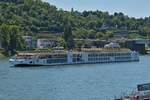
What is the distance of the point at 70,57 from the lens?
12269 centimetres

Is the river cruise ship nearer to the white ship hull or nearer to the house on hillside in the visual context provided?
the white ship hull

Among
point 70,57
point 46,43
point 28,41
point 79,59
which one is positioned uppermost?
point 28,41

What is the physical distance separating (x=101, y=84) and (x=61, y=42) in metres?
106

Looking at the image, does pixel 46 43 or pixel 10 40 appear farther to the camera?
pixel 46 43

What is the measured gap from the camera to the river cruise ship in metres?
114

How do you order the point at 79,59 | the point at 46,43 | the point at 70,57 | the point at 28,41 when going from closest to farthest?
the point at 70,57 < the point at 79,59 < the point at 28,41 < the point at 46,43

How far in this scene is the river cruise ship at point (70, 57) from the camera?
4498 inches

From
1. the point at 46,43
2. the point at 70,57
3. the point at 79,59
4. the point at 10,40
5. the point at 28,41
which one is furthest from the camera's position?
the point at 46,43

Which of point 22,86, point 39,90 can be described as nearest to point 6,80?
point 22,86

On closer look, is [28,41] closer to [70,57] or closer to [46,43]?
[46,43]

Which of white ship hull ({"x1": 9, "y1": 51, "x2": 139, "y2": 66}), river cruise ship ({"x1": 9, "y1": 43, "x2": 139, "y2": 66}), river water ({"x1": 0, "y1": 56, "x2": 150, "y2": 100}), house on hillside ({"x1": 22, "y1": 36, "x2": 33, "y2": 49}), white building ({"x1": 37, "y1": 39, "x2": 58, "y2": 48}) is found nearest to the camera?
river water ({"x1": 0, "y1": 56, "x2": 150, "y2": 100})

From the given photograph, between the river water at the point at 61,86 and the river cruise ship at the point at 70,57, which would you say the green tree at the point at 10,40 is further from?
the river water at the point at 61,86

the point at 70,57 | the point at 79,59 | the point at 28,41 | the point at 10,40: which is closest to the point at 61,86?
the point at 70,57

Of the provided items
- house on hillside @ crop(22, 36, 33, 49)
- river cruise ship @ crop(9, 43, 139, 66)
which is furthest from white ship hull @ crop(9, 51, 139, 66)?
house on hillside @ crop(22, 36, 33, 49)
